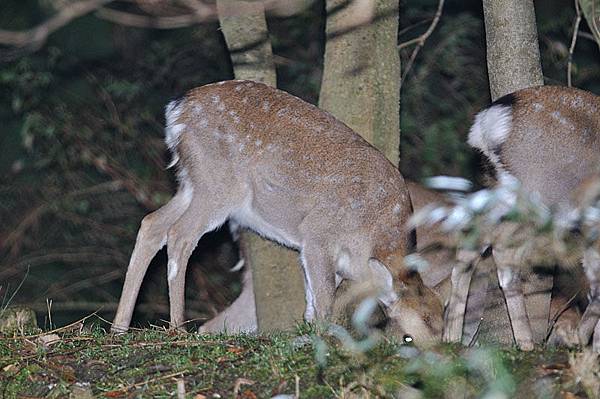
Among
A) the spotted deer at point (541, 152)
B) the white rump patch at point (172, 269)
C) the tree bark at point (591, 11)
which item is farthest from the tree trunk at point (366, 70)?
the tree bark at point (591, 11)

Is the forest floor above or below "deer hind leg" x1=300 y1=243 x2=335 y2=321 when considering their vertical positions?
above

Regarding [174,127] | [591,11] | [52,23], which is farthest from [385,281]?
[52,23]

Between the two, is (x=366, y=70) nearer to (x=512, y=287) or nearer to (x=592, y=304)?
(x=512, y=287)

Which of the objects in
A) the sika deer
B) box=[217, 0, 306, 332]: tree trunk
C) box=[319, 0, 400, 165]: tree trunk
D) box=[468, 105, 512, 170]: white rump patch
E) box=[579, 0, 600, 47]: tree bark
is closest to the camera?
box=[579, 0, 600, 47]: tree bark

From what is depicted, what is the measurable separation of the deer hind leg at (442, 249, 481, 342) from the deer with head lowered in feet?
0.76

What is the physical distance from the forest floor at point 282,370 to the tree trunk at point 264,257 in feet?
7.91

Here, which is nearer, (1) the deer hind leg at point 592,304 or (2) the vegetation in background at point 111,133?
(1) the deer hind leg at point 592,304

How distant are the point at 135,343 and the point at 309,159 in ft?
6.59

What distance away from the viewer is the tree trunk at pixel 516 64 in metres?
6.11

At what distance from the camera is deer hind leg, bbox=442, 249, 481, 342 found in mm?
5879

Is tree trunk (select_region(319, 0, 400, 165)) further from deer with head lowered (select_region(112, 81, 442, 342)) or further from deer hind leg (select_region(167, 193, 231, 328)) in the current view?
deer hind leg (select_region(167, 193, 231, 328))

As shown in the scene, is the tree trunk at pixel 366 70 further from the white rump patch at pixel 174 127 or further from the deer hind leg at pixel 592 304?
the deer hind leg at pixel 592 304

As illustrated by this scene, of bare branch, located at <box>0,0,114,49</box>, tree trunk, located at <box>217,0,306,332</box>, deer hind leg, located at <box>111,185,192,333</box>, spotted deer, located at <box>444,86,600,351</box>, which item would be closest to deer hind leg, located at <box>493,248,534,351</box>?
spotted deer, located at <box>444,86,600,351</box>

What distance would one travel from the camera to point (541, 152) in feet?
18.2
